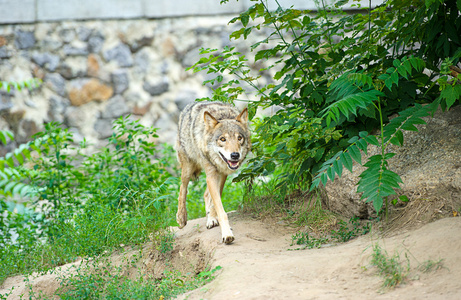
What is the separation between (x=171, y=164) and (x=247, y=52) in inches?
104

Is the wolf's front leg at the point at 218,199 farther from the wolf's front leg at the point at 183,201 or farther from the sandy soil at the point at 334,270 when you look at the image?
the wolf's front leg at the point at 183,201

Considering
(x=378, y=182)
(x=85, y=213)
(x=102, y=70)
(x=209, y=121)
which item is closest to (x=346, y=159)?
(x=378, y=182)

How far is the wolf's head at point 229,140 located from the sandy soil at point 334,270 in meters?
1.00

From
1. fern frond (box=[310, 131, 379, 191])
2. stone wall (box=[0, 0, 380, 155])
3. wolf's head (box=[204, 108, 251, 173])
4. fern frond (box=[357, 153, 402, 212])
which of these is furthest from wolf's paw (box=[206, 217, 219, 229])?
stone wall (box=[0, 0, 380, 155])

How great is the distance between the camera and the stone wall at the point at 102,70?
8.25m

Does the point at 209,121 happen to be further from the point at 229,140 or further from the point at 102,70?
the point at 102,70

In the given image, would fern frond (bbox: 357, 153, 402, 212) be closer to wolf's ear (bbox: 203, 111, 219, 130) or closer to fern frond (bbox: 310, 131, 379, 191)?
fern frond (bbox: 310, 131, 379, 191)

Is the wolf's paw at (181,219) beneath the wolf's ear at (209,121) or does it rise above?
beneath

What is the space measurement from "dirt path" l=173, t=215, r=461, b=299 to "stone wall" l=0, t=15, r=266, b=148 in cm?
503

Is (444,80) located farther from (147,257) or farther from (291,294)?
(147,257)

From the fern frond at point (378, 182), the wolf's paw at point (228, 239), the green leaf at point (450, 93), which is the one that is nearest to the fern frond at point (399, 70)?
the green leaf at point (450, 93)

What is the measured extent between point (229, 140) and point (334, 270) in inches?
85.1

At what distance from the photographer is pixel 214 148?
5.23 meters

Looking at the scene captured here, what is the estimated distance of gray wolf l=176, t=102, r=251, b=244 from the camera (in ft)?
16.7
